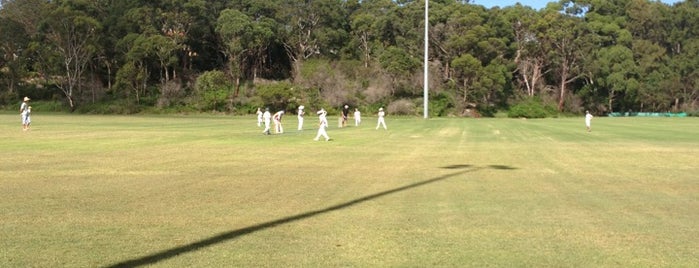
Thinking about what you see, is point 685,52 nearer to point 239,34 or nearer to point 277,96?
point 277,96

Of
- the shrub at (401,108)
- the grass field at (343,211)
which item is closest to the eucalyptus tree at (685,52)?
the shrub at (401,108)

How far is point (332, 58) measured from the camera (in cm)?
8731

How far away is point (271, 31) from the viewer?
77.7m

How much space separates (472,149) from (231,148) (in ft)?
29.1

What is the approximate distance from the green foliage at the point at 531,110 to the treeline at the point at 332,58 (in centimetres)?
49

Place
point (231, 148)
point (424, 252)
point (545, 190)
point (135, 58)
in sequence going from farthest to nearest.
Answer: point (135, 58)
point (231, 148)
point (545, 190)
point (424, 252)

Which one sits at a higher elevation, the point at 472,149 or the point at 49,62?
the point at 49,62

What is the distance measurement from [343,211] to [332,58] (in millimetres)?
78914

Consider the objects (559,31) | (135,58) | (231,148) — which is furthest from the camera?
(559,31)

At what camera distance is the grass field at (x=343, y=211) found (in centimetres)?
662

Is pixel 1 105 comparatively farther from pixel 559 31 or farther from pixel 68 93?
pixel 559 31

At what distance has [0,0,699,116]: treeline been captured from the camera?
75.0 metres

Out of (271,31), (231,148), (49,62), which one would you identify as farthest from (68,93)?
(231,148)

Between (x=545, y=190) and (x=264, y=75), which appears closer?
(x=545, y=190)
